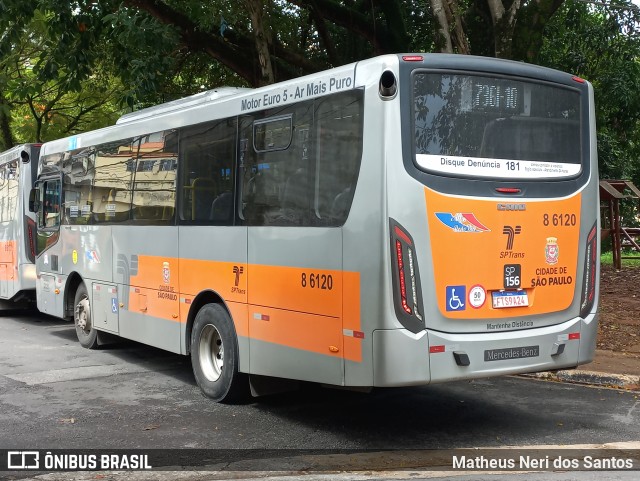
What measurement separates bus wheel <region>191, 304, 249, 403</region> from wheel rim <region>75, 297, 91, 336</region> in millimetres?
3660

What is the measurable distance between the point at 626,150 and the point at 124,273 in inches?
754

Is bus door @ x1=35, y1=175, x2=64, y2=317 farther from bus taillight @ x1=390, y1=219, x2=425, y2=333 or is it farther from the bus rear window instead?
the bus rear window

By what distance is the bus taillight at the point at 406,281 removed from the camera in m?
6.60

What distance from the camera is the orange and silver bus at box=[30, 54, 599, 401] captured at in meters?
6.67

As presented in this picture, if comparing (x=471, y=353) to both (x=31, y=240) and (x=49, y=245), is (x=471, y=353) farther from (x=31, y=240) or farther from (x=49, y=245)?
(x=31, y=240)

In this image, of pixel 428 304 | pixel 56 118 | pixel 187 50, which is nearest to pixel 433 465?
→ pixel 428 304

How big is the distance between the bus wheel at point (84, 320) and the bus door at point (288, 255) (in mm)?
4858

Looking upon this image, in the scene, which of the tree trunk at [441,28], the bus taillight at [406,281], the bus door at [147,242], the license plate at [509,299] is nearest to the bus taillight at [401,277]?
the bus taillight at [406,281]

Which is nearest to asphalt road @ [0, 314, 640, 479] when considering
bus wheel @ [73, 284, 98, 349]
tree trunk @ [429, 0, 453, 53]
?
bus wheel @ [73, 284, 98, 349]

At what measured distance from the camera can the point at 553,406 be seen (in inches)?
335

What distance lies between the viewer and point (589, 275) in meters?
7.72

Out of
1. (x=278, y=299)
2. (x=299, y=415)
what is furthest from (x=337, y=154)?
(x=299, y=415)

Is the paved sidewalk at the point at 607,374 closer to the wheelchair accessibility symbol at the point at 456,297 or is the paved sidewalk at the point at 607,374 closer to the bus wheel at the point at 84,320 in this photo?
the wheelchair accessibility symbol at the point at 456,297

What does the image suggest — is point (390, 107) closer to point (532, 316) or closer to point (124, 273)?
point (532, 316)
